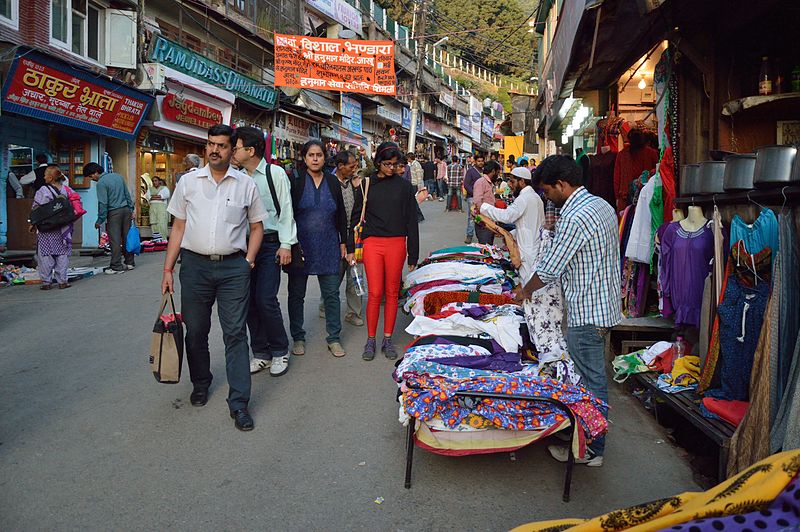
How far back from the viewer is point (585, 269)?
151 inches

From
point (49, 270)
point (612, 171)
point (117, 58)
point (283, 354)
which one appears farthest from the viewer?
point (117, 58)

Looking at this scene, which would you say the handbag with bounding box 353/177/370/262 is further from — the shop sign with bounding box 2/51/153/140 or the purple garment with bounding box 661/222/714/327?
the shop sign with bounding box 2/51/153/140

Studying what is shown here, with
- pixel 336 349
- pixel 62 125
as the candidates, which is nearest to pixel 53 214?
pixel 336 349

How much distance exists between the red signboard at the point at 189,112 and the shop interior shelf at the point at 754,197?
15.4 metres

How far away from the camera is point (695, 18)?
19.3 ft

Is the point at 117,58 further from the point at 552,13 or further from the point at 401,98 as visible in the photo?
the point at 401,98

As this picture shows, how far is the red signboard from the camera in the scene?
17641 mm

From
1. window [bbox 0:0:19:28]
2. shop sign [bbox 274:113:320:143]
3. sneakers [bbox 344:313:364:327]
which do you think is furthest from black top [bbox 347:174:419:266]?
shop sign [bbox 274:113:320:143]

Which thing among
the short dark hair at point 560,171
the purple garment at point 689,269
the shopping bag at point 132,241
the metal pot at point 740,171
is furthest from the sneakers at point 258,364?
the shopping bag at point 132,241

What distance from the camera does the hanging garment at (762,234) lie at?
3893 millimetres

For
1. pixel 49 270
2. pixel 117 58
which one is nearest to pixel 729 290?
pixel 49 270

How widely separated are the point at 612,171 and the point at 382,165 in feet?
11.6

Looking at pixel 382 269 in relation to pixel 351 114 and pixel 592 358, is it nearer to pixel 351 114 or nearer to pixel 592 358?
pixel 592 358

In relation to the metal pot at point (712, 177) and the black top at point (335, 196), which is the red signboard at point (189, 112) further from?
the metal pot at point (712, 177)
